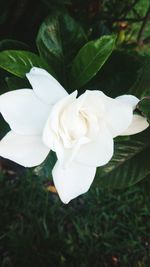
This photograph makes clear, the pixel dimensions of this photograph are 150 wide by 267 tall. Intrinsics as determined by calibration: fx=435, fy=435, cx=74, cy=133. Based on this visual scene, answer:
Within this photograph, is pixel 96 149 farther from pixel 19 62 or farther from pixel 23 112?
pixel 19 62

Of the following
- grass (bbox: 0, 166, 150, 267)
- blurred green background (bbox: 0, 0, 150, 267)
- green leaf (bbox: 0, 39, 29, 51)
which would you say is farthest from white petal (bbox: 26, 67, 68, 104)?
grass (bbox: 0, 166, 150, 267)

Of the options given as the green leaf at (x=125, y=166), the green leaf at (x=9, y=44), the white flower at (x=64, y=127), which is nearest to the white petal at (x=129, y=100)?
the white flower at (x=64, y=127)

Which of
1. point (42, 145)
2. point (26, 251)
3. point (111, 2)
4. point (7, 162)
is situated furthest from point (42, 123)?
point (7, 162)

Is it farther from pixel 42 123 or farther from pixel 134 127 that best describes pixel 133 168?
pixel 42 123

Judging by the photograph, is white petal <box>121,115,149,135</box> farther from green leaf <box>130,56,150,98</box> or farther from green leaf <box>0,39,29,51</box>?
green leaf <box>0,39,29,51</box>

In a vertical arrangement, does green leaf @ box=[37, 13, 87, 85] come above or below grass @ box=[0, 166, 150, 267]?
above

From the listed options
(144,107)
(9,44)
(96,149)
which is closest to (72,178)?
(96,149)
